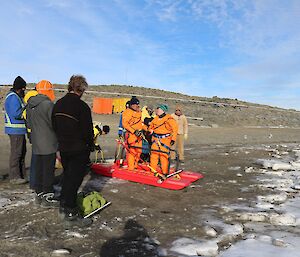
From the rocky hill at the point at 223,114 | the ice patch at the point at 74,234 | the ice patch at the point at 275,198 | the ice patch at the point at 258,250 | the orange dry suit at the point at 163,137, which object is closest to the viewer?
the ice patch at the point at 258,250

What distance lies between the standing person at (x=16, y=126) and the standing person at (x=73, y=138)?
272cm

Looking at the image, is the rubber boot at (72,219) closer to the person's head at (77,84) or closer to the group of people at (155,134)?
the person's head at (77,84)

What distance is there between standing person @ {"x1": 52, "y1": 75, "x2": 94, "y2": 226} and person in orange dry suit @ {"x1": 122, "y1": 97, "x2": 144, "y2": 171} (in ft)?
12.5

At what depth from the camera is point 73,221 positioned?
512 centimetres

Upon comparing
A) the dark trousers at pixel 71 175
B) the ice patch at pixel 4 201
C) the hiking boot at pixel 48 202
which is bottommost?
the ice patch at pixel 4 201

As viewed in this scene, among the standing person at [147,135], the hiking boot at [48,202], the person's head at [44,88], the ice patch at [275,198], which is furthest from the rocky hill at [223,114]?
the hiking boot at [48,202]

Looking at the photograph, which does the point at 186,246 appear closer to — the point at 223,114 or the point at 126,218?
the point at 126,218

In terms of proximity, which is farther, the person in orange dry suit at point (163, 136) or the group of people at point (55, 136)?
the person in orange dry suit at point (163, 136)

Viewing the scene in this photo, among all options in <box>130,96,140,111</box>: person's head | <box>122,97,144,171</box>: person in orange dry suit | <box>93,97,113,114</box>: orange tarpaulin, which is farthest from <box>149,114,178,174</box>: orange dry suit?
<box>93,97,113,114</box>: orange tarpaulin

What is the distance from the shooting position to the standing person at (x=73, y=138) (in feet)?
16.7

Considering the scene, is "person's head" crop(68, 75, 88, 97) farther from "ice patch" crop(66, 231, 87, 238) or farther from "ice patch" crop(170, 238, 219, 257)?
"ice patch" crop(170, 238, 219, 257)

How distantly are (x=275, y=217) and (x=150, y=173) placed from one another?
3.66 meters

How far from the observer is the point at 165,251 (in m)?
4.46

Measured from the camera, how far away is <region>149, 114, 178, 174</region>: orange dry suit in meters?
8.76
